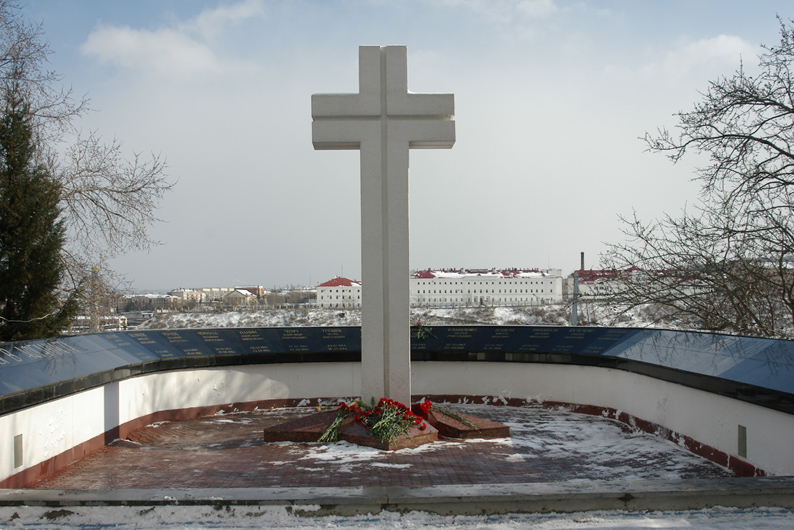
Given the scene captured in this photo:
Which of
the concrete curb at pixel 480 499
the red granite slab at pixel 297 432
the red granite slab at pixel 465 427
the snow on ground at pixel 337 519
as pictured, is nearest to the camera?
the snow on ground at pixel 337 519

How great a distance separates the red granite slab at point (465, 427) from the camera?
8.28 metres

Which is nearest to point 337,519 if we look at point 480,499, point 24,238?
point 480,499

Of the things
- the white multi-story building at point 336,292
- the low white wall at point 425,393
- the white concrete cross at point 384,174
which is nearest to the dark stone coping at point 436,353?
the low white wall at point 425,393

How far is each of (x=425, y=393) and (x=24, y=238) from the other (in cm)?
735

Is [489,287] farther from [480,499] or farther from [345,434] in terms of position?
[480,499]

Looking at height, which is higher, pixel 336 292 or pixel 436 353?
pixel 336 292

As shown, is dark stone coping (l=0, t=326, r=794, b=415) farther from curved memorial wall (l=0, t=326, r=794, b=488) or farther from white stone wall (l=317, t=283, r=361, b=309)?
white stone wall (l=317, t=283, r=361, b=309)

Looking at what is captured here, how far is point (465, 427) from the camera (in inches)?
329

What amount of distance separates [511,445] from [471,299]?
110465 mm

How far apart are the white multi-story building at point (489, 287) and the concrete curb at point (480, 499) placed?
114 metres

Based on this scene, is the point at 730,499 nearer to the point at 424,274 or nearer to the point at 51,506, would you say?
the point at 51,506

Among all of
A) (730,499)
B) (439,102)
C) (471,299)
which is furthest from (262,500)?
(471,299)

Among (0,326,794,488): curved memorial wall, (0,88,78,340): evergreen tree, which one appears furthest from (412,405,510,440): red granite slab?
(0,88,78,340): evergreen tree

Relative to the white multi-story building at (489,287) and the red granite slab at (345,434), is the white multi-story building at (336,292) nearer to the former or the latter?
the white multi-story building at (489,287)
